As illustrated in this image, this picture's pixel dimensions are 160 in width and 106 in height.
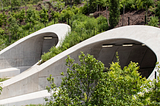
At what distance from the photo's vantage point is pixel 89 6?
24.1 m

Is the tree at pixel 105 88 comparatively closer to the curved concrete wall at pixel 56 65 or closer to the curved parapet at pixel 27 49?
the curved concrete wall at pixel 56 65

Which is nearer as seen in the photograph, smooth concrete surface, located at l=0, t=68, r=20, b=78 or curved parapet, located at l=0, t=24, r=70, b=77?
smooth concrete surface, located at l=0, t=68, r=20, b=78

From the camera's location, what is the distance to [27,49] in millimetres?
18562

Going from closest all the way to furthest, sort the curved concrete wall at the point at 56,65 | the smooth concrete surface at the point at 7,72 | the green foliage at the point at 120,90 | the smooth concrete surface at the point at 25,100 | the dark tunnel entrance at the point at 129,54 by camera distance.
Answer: the green foliage at the point at 120,90 → the curved concrete wall at the point at 56,65 → the smooth concrete surface at the point at 25,100 → the dark tunnel entrance at the point at 129,54 → the smooth concrete surface at the point at 7,72

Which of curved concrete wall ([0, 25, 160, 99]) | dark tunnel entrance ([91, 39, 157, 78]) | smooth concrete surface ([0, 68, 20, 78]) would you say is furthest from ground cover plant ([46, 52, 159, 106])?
smooth concrete surface ([0, 68, 20, 78])

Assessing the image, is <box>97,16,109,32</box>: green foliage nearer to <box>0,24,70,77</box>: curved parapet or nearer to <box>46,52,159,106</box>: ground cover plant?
<box>0,24,70,77</box>: curved parapet

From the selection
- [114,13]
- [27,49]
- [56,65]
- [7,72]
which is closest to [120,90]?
[56,65]

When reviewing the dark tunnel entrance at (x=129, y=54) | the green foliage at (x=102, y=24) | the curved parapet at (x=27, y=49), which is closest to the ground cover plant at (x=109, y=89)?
the dark tunnel entrance at (x=129, y=54)

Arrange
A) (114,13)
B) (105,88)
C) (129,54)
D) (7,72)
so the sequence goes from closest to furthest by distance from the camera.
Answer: (105,88), (129,54), (114,13), (7,72)

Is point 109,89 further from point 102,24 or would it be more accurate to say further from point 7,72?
point 7,72

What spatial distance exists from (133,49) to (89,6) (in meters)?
12.3

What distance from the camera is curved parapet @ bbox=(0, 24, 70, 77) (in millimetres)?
16911

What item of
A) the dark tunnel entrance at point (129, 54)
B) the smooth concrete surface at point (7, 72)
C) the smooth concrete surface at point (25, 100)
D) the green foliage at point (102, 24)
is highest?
the green foliage at point (102, 24)

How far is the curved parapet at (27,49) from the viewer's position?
666 inches
